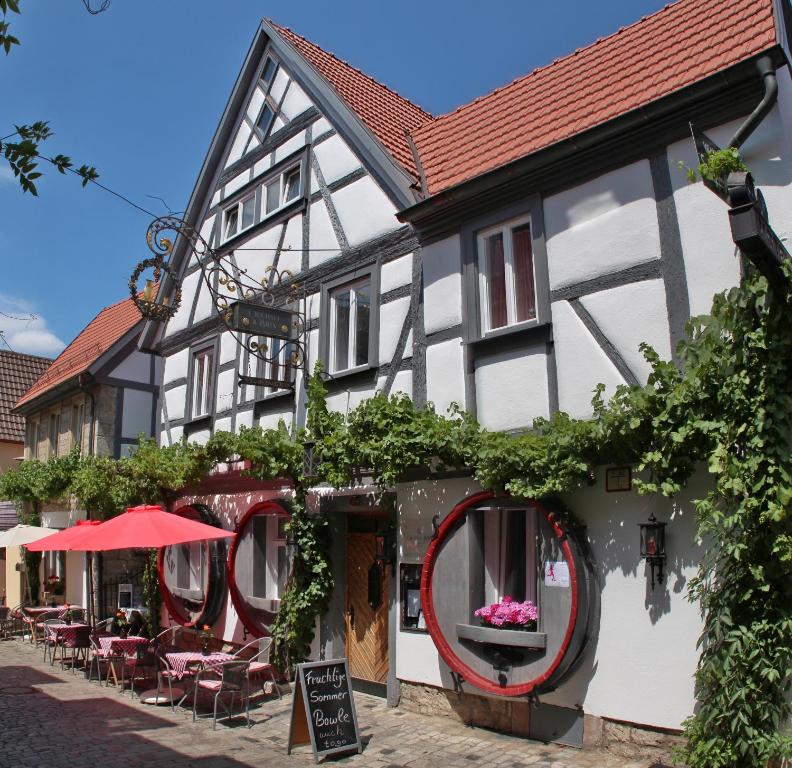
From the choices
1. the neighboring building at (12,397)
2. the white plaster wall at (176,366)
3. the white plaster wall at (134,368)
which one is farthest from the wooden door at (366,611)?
the neighboring building at (12,397)

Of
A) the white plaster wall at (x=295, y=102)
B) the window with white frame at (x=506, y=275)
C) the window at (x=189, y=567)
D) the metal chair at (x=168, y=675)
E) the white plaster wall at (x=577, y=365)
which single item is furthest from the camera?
the window at (x=189, y=567)

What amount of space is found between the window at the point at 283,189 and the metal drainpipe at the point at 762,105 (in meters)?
6.71

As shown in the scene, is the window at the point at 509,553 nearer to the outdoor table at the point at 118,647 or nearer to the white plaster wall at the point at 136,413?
the outdoor table at the point at 118,647

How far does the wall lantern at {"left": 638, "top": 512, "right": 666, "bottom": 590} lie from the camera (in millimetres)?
6367

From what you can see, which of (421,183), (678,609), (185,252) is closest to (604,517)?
(678,609)

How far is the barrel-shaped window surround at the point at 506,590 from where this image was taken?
269 inches

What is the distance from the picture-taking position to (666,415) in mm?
6109

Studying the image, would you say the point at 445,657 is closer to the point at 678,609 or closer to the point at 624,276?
the point at 678,609

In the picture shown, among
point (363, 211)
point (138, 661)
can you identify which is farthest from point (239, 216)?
point (138, 661)

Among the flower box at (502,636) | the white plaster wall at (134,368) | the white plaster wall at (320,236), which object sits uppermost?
the white plaster wall at (320,236)

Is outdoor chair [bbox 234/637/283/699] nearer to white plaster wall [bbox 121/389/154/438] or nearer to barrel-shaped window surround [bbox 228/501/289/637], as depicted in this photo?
barrel-shaped window surround [bbox 228/501/289/637]

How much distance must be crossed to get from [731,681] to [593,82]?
630 cm

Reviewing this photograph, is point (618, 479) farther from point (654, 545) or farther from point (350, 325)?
point (350, 325)

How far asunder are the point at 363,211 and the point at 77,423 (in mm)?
11579
